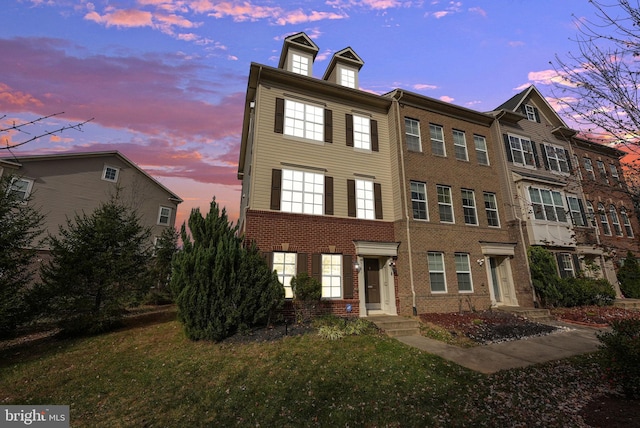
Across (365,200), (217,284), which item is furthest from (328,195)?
(217,284)

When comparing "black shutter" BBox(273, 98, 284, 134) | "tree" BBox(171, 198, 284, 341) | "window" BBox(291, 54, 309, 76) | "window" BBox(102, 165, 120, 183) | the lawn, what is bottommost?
the lawn

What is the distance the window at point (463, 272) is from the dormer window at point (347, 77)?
1130cm

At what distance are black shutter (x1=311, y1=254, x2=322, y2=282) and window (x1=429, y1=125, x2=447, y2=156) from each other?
30.1ft

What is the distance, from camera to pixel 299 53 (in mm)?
14945

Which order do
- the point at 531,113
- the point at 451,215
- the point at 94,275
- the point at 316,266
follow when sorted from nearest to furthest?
the point at 94,275, the point at 316,266, the point at 451,215, the point at 531,113

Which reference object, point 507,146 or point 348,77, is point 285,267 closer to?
point 348,77

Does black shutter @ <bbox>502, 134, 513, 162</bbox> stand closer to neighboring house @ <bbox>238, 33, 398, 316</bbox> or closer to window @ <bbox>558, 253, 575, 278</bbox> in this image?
window @ <bbox>558, 253, 575, 278</bbox>

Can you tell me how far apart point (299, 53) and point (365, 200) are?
900cm

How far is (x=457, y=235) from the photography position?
14.3m

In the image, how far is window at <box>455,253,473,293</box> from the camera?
45.3 feet

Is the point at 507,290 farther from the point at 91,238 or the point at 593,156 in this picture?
the point at 91,238

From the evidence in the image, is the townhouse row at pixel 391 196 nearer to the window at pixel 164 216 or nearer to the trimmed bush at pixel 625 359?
the trimmed bush at pixel 625 359

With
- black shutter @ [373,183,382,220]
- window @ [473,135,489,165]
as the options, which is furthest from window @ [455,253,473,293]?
window @ [473,135,489,165]

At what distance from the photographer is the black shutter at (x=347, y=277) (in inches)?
469
